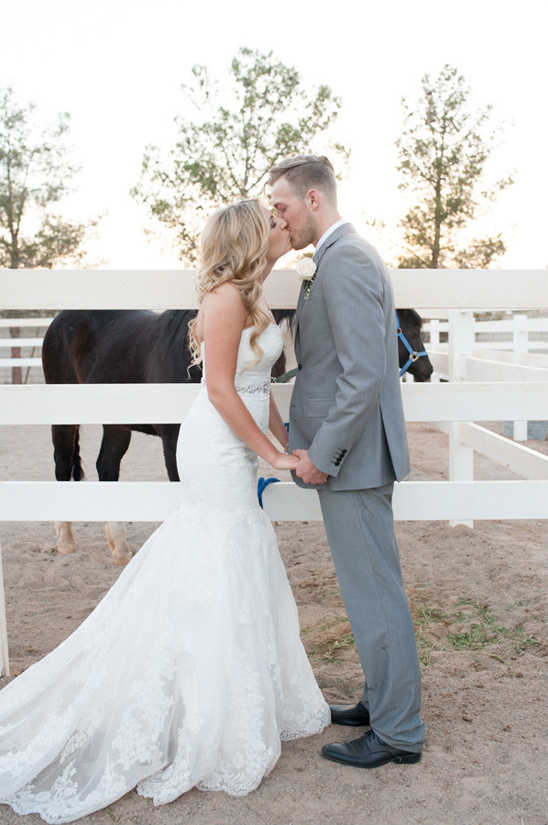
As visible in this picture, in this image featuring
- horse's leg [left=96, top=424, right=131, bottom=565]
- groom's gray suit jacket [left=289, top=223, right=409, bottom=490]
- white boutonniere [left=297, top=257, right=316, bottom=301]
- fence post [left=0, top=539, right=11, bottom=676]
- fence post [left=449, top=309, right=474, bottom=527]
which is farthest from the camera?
fence post [left=449, top=309, right=474, bottom=527]

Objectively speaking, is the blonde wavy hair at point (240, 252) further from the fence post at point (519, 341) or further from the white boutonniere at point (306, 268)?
the fence post at point (519, 341)

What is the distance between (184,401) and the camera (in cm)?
275

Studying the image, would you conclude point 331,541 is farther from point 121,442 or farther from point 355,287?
point 121,442

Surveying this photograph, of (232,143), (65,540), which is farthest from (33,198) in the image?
(65,540)

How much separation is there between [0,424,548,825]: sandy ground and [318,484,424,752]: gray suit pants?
17cm

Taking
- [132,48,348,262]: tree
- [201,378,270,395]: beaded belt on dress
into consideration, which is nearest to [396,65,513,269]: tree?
[132,48,348,262]: tree

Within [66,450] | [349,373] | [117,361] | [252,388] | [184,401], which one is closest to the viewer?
[349,373]

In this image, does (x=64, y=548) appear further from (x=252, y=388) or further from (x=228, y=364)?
(x=228, y=364)

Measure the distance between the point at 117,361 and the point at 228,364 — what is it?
2.88 metres

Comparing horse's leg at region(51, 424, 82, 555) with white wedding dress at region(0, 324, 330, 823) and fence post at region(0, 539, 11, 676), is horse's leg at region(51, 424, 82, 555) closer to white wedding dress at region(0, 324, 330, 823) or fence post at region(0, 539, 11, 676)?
fence post at region(0, 539, 11, 676)

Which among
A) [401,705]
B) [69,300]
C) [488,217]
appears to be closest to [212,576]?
[401,705]

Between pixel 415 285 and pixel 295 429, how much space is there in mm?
796

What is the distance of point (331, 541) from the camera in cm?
238

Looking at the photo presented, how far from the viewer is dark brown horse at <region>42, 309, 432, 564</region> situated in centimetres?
417
